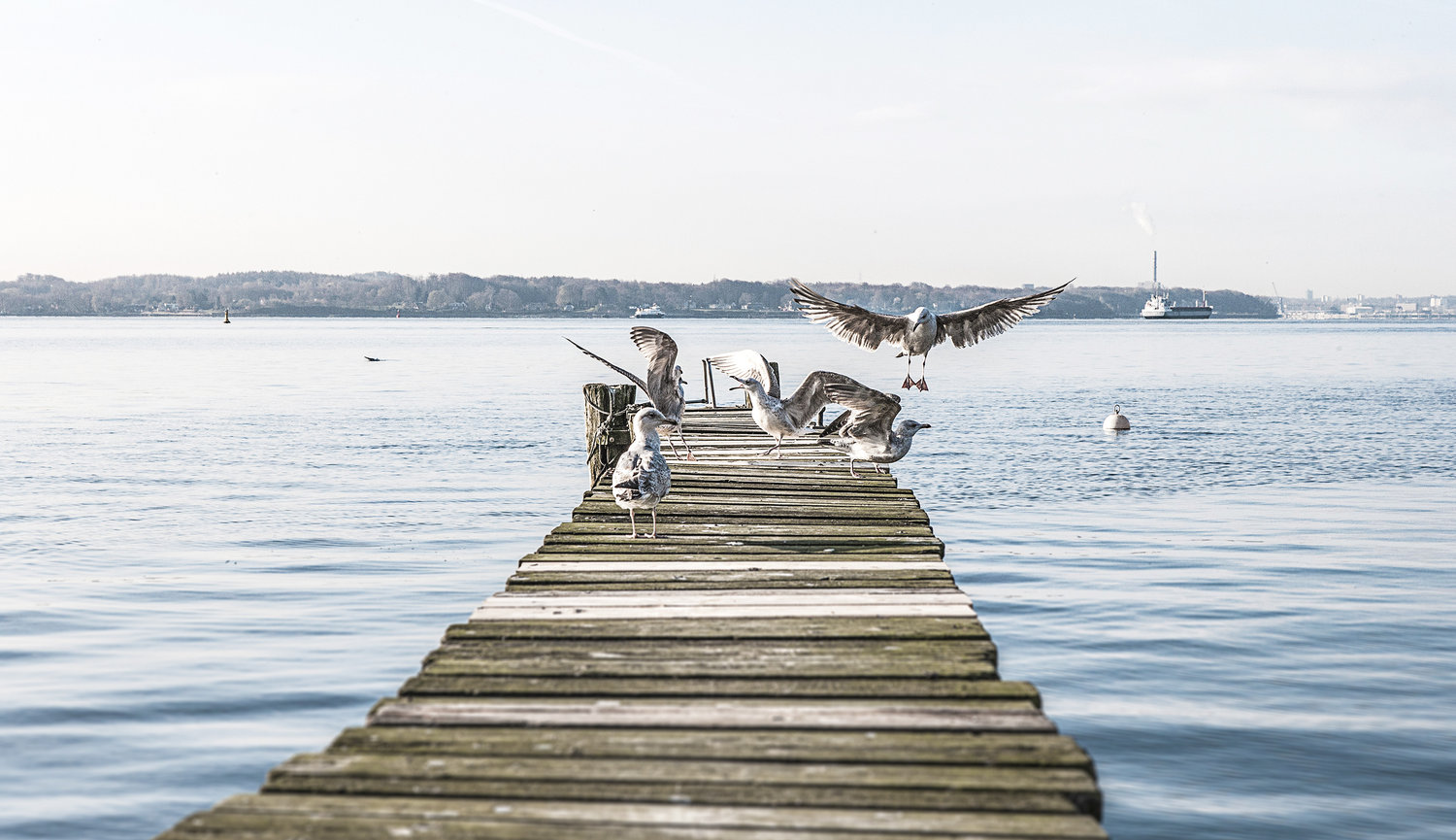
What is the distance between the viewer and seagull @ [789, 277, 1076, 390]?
1532 centimetres

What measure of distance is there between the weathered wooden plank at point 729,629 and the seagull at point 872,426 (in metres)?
5.46

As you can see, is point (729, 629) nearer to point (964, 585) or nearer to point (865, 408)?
point (865, 408)

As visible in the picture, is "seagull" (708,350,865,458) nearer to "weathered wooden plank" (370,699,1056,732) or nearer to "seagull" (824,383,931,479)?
"seagull" (824,383,931,479)

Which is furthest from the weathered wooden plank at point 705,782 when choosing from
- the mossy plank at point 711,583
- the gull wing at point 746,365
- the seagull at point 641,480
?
the gull wing at point 746,365

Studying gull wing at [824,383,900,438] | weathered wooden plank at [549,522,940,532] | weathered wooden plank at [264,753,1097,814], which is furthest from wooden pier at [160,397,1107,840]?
gull wing at [824,383,900,438]

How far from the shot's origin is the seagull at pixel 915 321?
15.3 meters

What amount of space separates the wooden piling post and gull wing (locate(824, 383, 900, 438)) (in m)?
3.81

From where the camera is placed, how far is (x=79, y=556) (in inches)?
623

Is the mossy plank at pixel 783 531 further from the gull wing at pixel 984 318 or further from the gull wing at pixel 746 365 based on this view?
the gull wing at pixel 984 318

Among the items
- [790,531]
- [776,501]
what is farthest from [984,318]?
[790,531]

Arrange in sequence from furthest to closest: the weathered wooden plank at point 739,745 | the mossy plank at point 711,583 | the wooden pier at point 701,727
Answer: the mossy plank at point 711,583, the weathered wooden plank at point 739,745, the wooden pier at point 701,727

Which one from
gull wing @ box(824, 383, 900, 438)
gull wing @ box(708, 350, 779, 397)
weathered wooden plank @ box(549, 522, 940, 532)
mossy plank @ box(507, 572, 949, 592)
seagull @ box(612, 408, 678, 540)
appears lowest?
mossy plank @ box(507, 572, 949, 592)

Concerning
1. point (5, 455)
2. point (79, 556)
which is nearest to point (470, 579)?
point (79, 556)

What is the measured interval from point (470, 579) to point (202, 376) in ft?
173
